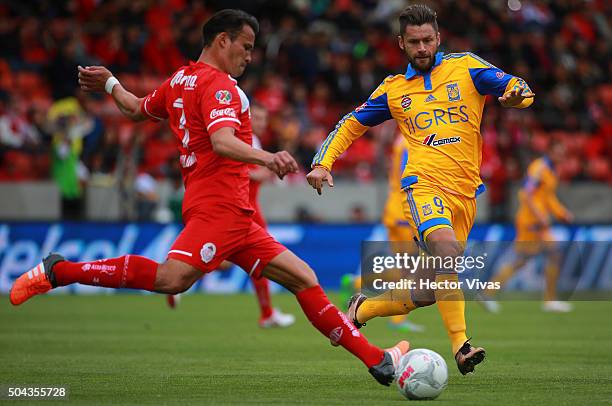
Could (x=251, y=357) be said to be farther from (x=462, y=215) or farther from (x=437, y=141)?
(x=437, y=141)

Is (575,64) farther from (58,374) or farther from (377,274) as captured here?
(58,374)

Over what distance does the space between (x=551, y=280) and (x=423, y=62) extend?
10.4 m

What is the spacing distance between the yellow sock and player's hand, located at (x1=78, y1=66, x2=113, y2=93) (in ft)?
10.1

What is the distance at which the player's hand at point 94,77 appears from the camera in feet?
28.0

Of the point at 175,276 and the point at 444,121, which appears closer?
the point at 175,276

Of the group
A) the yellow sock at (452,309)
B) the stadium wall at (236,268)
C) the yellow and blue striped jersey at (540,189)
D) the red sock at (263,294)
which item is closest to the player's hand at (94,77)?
the yellow sock at (452,309)

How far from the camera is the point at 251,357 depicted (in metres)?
9.98

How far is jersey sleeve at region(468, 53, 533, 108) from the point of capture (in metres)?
8.25

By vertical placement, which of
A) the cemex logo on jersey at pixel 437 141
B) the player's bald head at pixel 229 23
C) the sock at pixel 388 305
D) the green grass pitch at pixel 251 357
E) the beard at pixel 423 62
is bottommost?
the green grass pitch at pixel 251 357

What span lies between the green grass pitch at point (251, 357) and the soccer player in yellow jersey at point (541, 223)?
180cm

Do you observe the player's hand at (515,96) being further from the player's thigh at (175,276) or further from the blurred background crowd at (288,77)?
the blurred background crowd at (288,77)

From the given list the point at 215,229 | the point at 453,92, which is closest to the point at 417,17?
the point at 453,92

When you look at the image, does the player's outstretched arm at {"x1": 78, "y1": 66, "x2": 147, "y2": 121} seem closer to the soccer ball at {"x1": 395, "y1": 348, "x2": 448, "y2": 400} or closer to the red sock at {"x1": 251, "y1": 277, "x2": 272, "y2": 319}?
the soccer ball at {"x1": 395, "y1": 348, "x2": 448, "y2": 400}

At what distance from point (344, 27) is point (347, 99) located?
10.4 feet
